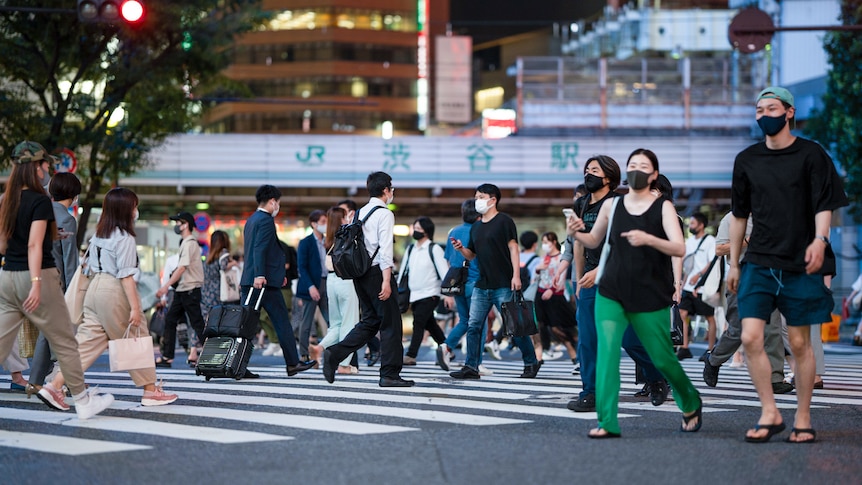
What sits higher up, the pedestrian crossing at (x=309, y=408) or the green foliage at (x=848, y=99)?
the green foliage at (x=848, y=99)

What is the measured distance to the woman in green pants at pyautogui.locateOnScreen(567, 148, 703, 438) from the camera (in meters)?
6.68

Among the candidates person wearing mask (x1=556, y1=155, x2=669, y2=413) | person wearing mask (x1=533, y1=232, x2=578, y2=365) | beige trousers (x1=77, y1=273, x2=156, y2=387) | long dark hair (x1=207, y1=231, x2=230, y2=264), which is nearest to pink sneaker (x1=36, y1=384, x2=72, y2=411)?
beige trousers (x1=77, y1=273, x2=156, y2=387)

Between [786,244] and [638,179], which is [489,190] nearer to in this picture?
[638,179]

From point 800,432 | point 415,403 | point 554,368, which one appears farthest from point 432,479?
point 554,368

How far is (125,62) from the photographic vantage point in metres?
21.2

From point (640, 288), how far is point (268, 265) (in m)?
4.95

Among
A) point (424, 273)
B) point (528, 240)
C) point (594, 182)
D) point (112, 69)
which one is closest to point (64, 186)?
point (594, 182)

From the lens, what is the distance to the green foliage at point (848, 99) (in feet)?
78.4

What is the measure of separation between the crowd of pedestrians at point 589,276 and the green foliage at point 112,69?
8.95 meters

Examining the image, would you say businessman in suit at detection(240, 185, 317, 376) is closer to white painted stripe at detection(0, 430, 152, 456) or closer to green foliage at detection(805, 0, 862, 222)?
white painted stripe at detection(0, 430, 152, 456)

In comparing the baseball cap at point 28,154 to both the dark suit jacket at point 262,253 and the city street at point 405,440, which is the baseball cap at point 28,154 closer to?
the city street at point 405,440

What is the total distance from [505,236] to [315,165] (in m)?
23.4

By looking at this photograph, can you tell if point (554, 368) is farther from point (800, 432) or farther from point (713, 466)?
point (713, 466)

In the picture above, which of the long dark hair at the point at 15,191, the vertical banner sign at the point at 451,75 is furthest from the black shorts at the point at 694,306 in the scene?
the vertical banner sign at the point at 451,75
